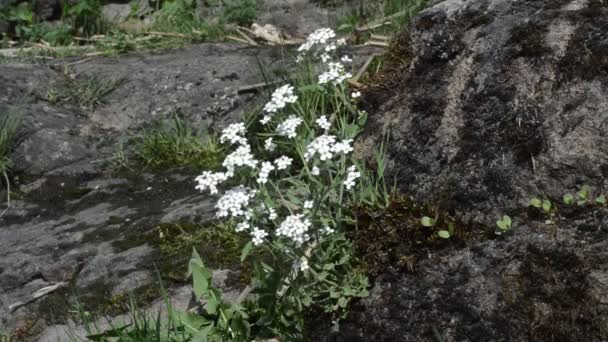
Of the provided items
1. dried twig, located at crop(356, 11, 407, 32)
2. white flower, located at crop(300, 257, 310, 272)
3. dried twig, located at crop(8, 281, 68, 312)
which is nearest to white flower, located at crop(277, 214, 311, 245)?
white flower, located at crop(300, 257, 310, 272)

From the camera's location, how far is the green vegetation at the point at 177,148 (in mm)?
4336

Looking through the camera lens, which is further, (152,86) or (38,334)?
(152,86)

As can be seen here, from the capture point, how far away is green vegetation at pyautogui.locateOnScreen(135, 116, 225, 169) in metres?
4.34

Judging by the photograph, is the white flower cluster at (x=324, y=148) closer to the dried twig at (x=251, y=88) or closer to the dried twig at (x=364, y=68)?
the dried twig at (x=364, y=68)

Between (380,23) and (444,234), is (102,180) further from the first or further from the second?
(444,234)

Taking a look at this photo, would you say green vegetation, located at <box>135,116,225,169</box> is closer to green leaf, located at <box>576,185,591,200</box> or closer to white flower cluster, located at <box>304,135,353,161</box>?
white flower cluster, located at <box>304,135,353,161</box>

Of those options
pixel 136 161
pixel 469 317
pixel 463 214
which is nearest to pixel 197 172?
pixel 136 161

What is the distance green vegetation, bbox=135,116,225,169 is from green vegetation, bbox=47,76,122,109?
0.69 metres

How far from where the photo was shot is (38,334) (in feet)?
10.7

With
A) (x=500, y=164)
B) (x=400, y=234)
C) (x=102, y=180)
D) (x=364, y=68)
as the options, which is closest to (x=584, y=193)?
(x=500, y=164)

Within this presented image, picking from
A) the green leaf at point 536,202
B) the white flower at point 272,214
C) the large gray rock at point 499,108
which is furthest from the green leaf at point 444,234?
the white flower at point 272,214

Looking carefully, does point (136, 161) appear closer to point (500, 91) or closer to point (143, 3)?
point (500, 91)

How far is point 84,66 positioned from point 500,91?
3.42m

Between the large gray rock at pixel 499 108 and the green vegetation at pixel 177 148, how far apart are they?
3.72 ft
